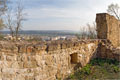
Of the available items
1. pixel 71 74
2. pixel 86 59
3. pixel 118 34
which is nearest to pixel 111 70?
pixel 86 59

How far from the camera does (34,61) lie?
10.8ft

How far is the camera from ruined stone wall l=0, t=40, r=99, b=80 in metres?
3.10

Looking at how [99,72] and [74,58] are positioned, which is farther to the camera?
[74,58]

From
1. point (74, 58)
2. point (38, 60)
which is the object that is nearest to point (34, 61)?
point (38, 60)

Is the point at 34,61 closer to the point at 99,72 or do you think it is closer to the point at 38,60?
the point at 38,60

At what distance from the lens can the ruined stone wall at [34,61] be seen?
3098 mm

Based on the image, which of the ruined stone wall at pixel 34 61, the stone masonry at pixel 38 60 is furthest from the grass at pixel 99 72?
the ruined stone wall at pixel 34 61

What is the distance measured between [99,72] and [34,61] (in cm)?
246

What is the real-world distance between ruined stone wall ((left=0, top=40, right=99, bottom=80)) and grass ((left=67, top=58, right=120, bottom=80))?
0.38 meters

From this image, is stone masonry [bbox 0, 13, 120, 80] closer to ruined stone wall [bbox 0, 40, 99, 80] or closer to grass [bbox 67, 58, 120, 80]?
ruined stone wall [bbox 0, 40, 99, 80]

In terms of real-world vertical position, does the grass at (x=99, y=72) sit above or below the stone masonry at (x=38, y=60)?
below

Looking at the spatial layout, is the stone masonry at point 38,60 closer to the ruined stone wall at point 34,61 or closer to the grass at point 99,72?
the ruined stone wall at point 34,61

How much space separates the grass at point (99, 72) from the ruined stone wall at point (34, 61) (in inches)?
15.1

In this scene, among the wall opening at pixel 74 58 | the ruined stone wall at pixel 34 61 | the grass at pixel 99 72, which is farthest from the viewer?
the wall opening at pixel 74 58
